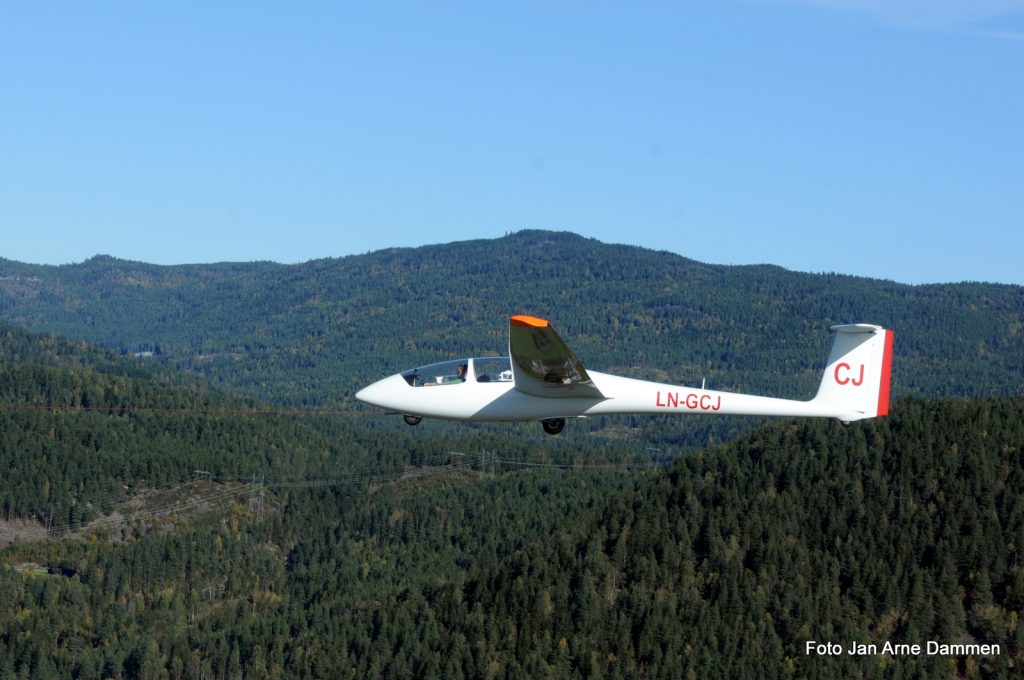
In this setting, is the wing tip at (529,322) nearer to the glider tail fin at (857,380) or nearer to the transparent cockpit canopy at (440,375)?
the transparent cockpit canopy at (440,375)

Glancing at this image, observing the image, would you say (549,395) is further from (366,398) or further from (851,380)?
(851,380)

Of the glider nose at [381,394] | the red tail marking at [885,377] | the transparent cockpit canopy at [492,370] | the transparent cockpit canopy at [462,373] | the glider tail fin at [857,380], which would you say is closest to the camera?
the red tail marking at [885,377]

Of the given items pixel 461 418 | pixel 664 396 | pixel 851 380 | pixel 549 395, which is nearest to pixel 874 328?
pixel 851 380

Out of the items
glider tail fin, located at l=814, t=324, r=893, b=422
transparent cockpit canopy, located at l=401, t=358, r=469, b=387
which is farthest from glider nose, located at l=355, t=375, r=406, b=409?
glider tail fin, located at l=814, t=324, r=893, b=422

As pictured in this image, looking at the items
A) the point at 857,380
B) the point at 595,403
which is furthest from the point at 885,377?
the point at 595,403

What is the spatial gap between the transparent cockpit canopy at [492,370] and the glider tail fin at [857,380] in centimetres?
1498

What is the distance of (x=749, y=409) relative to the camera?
7500 centimetres

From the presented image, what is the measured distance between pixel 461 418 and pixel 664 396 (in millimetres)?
10030

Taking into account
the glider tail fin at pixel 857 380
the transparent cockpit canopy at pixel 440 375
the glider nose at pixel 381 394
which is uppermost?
the glider tail fin at pixel 857 380

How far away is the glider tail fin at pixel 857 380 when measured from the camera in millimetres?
74125

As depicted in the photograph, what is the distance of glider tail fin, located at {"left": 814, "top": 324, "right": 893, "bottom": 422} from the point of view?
7412 centimetres

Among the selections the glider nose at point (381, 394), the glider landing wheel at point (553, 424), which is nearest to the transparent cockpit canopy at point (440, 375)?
the glider nose at point (381, 394)

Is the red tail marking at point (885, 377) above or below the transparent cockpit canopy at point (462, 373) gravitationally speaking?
above

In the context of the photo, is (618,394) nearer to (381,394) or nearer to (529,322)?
(529,322)
